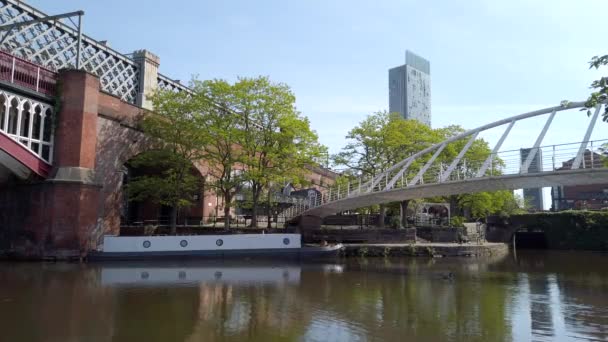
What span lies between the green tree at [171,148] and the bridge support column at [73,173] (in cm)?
466

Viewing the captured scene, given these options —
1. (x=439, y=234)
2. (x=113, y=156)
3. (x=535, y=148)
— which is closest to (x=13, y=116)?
(x=113, y=156)

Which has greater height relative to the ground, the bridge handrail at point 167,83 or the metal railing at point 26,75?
the bridge handrail at point 167,83

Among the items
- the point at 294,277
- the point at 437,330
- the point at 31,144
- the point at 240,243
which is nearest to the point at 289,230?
the point at 240,243

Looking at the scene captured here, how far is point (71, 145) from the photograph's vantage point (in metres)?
26.7

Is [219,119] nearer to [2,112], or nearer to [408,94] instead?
[2,112]

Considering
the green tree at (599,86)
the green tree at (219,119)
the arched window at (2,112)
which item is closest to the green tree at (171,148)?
the green tree at (219,119)

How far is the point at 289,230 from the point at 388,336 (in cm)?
2594

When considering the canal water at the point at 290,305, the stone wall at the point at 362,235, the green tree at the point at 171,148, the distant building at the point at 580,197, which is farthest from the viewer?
the distant building at the point at 580,197

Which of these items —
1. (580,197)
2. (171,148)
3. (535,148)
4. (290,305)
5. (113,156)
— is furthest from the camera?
(580,197)

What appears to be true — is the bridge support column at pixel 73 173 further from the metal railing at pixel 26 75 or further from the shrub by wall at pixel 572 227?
the shrub by wall at pixel 572 227

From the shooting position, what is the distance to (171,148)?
109 feet

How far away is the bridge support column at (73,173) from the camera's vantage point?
2578 cm

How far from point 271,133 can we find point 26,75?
48.3 ft

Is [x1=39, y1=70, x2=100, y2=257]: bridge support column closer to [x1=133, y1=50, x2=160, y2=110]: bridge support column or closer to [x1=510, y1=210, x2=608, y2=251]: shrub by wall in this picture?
[x1=133, y1=50, x2=160, y2=110]: bridge support column
